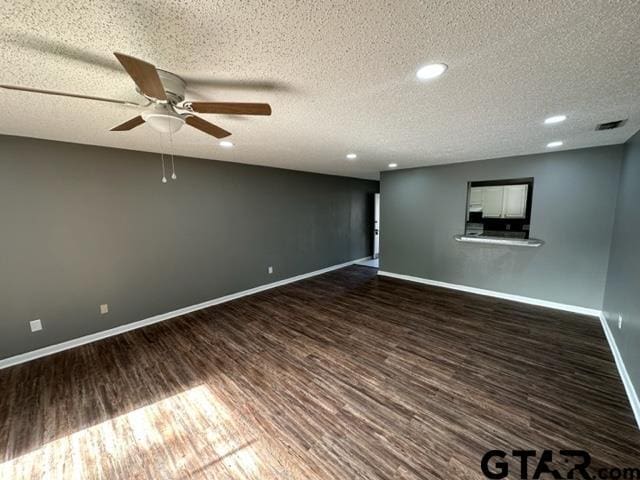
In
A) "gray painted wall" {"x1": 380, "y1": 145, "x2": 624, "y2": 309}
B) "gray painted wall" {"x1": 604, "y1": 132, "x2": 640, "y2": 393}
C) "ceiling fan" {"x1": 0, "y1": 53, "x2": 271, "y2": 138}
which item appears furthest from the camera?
"gray painted wall" {"x1": 380, "y1": 145, "x2": 624, "y2": 309}

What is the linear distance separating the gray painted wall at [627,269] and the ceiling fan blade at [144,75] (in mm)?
3783

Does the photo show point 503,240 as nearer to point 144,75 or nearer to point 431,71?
point 431,71

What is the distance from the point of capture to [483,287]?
4449 mm

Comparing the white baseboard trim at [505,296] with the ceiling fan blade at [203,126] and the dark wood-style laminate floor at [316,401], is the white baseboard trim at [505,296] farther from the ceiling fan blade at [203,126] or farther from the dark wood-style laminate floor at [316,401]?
the ceiling fan blade at [203,126]

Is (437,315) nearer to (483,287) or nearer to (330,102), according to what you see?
(483,287)

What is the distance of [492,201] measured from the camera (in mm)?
4246

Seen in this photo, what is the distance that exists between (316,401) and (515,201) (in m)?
4.24

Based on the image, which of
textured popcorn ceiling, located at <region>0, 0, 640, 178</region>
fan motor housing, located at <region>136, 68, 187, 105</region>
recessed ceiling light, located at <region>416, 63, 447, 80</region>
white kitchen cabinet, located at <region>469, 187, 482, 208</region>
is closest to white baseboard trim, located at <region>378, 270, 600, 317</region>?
white kitchen cabinet, located at <region>469, 187, 482, 208</region>

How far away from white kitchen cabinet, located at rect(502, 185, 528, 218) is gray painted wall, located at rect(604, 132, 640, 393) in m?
0.98

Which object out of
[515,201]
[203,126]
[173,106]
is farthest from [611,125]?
[173,106]

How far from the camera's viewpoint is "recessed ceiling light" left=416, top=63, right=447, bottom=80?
1387 mm

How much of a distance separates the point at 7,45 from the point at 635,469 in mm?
4167

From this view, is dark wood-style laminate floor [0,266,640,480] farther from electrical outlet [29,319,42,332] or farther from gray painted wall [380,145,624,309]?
gray painted wall [380,145,624,309]

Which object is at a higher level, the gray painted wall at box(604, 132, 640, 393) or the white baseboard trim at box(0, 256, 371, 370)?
the gray painted wall at box(604, 132, 640, 393)
